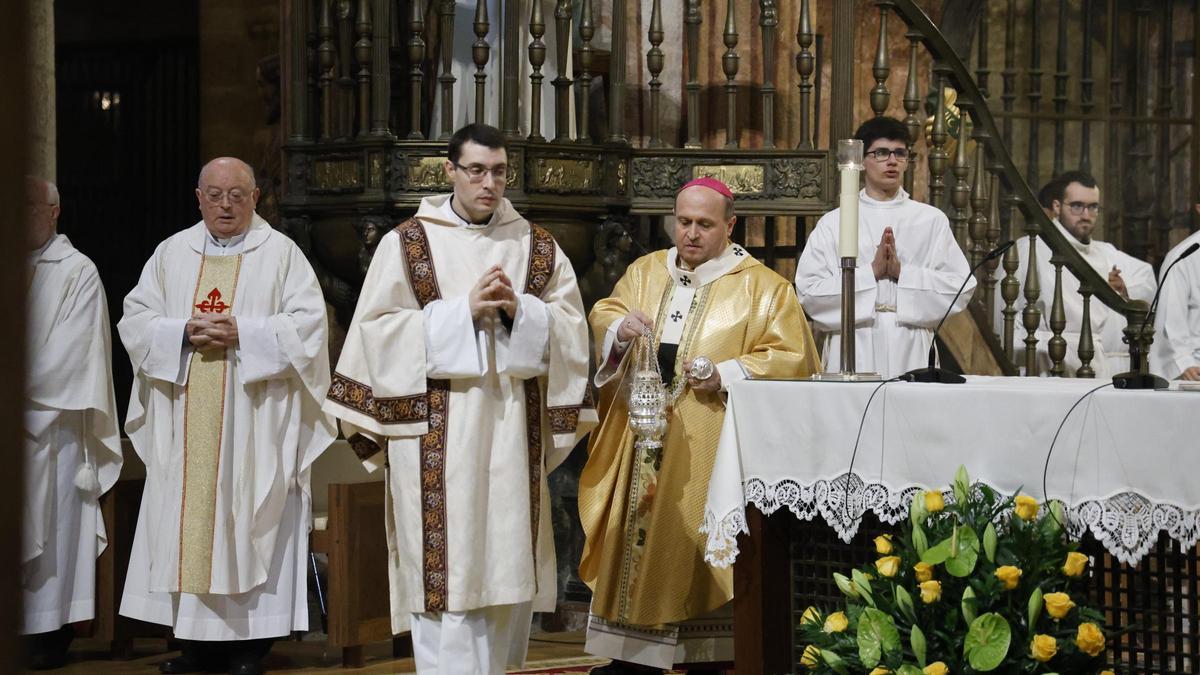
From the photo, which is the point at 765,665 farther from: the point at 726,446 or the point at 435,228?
the point at 435,228

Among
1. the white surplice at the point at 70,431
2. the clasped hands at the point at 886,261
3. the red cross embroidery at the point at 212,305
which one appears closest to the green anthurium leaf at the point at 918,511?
the clasped hands at the point at 886,261

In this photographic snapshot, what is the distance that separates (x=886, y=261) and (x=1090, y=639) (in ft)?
9.33

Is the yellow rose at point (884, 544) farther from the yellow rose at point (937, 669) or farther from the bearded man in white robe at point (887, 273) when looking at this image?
the bearded man in white robe at point (887, 273)

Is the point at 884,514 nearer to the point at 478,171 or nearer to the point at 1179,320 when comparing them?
the point at 478,171

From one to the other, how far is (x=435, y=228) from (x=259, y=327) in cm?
113

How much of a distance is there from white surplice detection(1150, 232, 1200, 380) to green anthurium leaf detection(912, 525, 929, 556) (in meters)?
4.02

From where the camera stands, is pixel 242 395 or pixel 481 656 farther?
pixel 242 395

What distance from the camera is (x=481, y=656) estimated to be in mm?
4758

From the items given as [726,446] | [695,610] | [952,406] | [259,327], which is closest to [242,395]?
[259,327]

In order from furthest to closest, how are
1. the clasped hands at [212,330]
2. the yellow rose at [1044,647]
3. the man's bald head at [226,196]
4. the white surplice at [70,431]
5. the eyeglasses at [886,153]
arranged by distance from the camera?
the eyeglasses at [886,153] → the white surplice at [70,431] → the man's bald head at [226,196] → the clasped hands at [212,330] → the yellow rose at [1044,647]

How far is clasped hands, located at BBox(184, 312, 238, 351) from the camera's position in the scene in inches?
225

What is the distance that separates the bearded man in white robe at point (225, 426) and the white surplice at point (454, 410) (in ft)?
3.50

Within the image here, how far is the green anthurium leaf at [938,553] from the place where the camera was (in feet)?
10.8

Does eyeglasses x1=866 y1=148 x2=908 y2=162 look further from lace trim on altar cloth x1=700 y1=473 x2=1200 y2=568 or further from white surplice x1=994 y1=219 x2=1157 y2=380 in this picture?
lace trim on altar cloth x1=700 y1=473 x2=1200 y2=568
